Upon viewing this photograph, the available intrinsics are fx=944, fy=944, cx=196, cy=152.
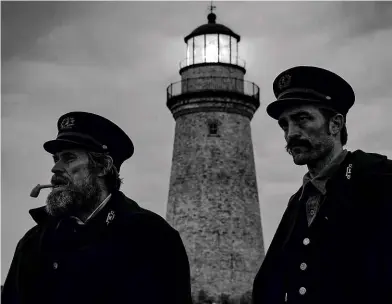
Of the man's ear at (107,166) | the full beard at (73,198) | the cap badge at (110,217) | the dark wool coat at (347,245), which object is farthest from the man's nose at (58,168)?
the dark wool coat at (347,245)

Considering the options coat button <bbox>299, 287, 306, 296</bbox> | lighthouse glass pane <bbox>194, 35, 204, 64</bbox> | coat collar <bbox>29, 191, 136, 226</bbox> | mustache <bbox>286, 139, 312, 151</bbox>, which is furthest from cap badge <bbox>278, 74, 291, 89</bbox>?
lighthouse glass pane <bbox>194, 35, 204, 64</bbox>

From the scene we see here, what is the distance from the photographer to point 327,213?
6.38 metres

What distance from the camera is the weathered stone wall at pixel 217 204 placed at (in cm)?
3853

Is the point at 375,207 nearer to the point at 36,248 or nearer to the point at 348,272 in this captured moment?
the point at 348,272

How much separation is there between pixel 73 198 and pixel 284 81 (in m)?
1.95

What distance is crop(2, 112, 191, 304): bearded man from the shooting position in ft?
23.8

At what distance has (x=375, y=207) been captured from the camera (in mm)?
6203

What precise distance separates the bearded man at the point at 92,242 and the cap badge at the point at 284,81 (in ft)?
5.06

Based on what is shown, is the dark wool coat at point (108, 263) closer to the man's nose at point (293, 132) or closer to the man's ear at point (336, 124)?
the man's nose at point (293, 132)

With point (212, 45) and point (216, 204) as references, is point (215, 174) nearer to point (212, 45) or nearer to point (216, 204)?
point (216, 204)

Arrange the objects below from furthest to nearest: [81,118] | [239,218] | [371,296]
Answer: [239,218] → [81,118] → [371,296]

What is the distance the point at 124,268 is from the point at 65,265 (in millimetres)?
486

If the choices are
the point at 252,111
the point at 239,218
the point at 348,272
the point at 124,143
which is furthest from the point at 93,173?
the point at 252,111

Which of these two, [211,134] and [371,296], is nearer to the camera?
[371,296]
